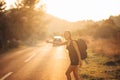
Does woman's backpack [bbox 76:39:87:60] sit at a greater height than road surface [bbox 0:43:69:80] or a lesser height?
greater

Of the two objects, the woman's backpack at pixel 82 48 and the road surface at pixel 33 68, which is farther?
the road surface at pixel 33 68

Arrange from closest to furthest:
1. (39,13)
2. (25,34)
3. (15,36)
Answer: (15,36) → (25,34) → (39,13)

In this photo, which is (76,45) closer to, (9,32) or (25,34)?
(9,32)

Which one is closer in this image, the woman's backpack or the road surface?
the woman's backpack

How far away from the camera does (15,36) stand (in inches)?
1731

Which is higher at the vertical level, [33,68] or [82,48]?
[82,48]

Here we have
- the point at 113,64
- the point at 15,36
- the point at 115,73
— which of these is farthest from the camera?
the point at 15,36

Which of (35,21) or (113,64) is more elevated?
(35,21)

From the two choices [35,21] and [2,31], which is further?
[35,21]

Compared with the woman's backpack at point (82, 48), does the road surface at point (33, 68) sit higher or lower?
lower

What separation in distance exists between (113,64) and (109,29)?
36781 mm

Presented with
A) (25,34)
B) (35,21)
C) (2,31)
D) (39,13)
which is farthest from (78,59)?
(39,13)

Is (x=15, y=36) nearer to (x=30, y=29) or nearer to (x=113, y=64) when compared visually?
(x=30, y=29)

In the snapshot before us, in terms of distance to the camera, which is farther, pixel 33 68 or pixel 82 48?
pixel 33 68
